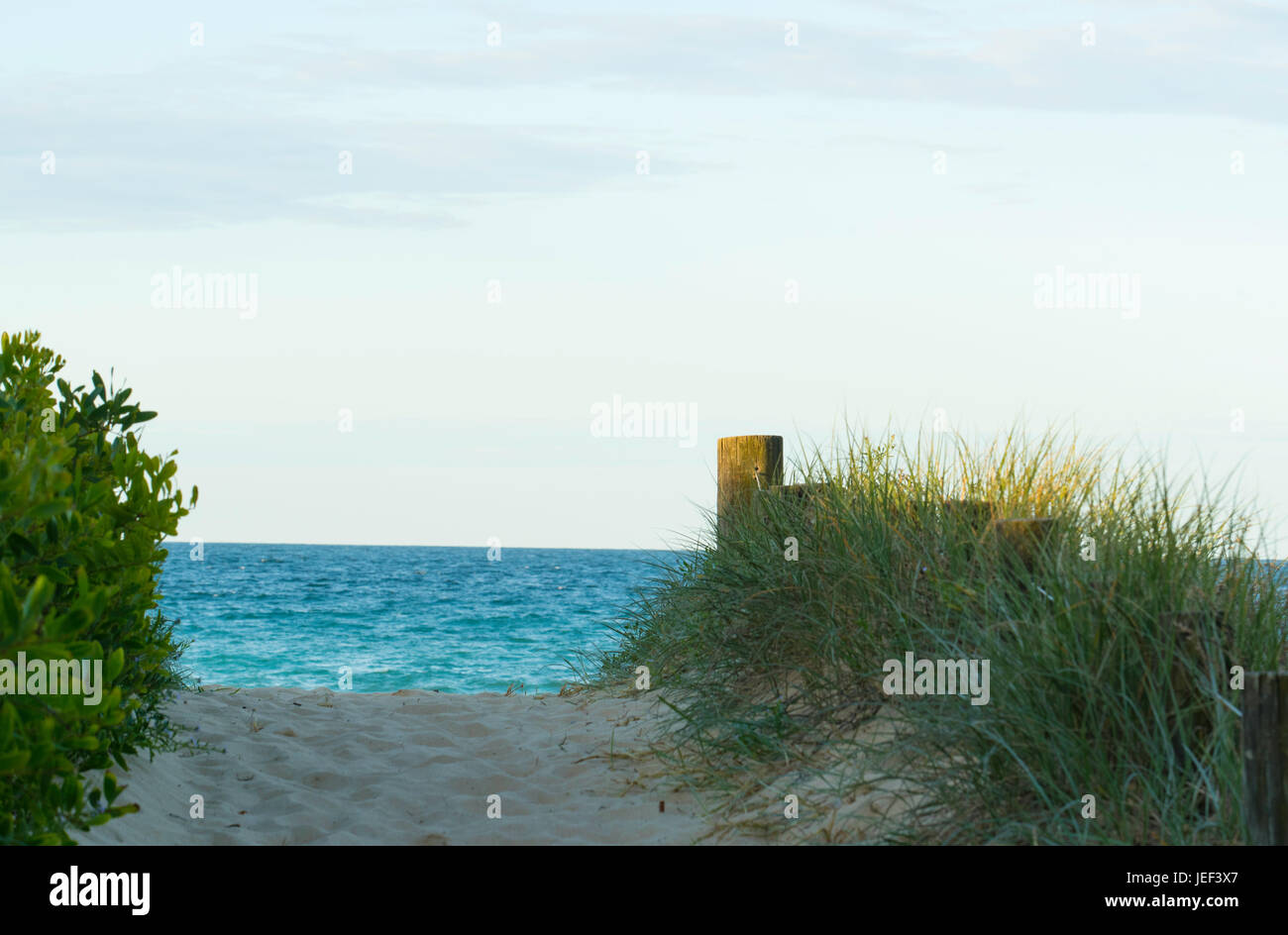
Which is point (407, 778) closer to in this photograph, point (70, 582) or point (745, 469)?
point (70, 582)

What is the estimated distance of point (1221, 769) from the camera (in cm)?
322

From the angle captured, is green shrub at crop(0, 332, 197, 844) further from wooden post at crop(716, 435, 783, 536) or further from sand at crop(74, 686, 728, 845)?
wooden post at crop(716, 435, 783, 536)

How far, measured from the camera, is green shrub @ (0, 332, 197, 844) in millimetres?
2523

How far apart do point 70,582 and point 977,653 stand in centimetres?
336

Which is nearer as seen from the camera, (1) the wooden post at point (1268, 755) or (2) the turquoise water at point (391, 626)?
(1) the wooden post at point (1268, 755)

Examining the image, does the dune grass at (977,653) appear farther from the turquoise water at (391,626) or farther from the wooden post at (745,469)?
the turquoise water at (391,626)

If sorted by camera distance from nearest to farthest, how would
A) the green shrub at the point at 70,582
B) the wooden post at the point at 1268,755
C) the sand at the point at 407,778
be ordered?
the green shrub at the point at 70,582 < the wooden post at the point at 1268,755 < the sand at the point at 407,778

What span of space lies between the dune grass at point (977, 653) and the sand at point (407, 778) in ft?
1.16

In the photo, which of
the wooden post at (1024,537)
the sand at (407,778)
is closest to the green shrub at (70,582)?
the sand at (407,778)

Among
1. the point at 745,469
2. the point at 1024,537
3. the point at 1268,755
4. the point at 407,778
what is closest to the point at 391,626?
the point at 745,469

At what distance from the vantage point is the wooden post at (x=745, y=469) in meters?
7.45

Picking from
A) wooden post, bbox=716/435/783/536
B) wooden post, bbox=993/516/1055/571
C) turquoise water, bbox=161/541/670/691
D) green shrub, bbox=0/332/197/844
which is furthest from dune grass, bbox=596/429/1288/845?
green shrub, bbox=0/332/197/844

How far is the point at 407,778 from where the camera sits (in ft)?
18.4
